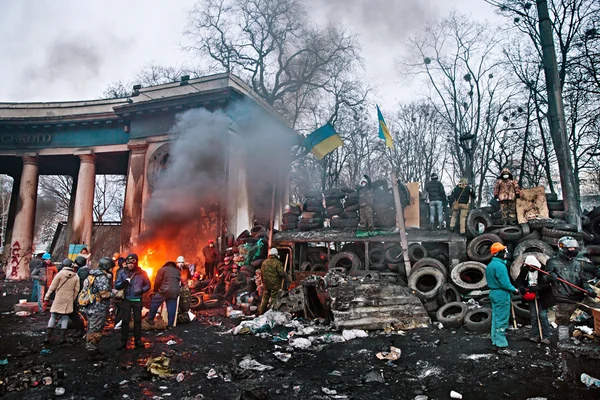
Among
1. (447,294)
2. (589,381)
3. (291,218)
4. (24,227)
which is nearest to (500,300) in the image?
(589,381)

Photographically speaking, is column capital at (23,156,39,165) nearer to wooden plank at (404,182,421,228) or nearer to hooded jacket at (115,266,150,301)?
hooded jacket at (115,266,150,301)

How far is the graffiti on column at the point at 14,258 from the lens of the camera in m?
19.1

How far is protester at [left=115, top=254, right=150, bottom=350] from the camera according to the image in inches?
284

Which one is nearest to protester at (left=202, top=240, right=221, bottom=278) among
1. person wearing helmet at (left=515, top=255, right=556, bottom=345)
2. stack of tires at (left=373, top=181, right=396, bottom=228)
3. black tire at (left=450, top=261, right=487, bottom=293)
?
stack of tires at (left=373, top=181, right=396, bottom=228)

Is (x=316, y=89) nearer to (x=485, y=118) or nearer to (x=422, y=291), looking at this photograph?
(x=485, y=118)

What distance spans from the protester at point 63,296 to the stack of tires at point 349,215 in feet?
27.0

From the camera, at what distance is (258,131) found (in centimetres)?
1752

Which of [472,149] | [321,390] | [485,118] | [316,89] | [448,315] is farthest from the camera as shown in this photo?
[316,89]

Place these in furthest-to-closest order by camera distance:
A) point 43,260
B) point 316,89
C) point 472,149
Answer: point 316,89 → point 472,149 → point 43,260

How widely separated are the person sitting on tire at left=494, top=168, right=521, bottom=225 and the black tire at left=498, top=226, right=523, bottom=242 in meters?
0.66

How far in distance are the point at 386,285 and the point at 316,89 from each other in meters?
18.8

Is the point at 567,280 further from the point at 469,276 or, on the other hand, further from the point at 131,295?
the point at 131,295

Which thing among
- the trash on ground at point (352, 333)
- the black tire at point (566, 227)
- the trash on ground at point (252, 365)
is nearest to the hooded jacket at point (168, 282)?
the trash on ground at point (252, 365)

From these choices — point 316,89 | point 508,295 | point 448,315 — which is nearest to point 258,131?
point 316,89
